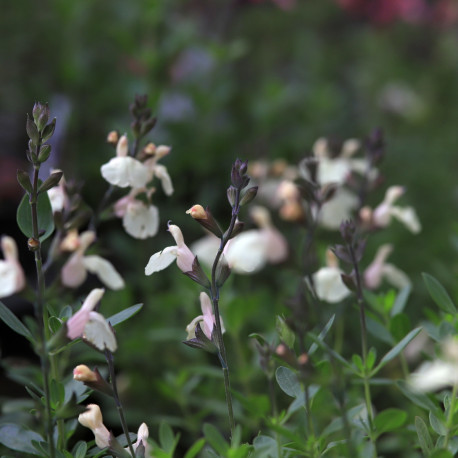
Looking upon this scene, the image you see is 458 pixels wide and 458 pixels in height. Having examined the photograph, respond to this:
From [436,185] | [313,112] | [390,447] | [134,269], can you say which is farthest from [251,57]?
[390,447]

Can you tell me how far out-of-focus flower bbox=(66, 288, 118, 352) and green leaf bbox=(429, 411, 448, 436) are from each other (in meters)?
0.34

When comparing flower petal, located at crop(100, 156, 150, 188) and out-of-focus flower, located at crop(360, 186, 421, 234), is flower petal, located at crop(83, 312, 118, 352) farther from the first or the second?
out-of-focus flower, located at crop(360, 186, 421, 234)

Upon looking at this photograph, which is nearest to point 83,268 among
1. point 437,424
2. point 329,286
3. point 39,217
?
point 39,217

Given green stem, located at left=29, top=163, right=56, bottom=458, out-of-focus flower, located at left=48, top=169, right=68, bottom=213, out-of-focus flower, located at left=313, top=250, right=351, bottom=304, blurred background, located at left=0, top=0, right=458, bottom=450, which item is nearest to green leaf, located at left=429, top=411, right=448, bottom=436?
out-of-focus flower, located at left=313, top=250, right=351, bottom=304

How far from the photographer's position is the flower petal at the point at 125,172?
2.66ft

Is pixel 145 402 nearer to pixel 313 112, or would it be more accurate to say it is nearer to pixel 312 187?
pixel 312 187

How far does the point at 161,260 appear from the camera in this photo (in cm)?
72

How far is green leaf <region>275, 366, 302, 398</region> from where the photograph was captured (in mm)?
714

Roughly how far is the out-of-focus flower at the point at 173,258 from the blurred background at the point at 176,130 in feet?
1.91

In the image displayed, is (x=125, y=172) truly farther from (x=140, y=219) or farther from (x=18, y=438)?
(x=18, y=438)

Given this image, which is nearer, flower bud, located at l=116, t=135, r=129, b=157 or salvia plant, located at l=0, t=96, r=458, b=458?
salvia plant, located at l=0, t=96, r=458, b=458

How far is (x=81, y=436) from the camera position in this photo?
56.7 inches

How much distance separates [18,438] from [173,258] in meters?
0.26

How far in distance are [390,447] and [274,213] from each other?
107 cm
